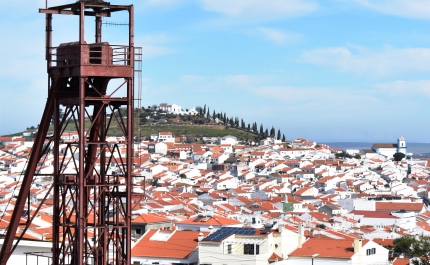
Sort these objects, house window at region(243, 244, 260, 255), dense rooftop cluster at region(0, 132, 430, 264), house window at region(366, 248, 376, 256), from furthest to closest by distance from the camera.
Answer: house window at region(366, 248, 376, 256)
dense rooftop cluster at region(0, 132, 430, 264)
house window at region(243, 244, 260, 255)

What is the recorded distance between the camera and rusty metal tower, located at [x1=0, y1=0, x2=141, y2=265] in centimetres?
1546

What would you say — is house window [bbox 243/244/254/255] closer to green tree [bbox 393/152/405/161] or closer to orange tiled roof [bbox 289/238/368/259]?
orange tiled roof [bbox 289/238/368/259]

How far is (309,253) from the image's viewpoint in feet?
140

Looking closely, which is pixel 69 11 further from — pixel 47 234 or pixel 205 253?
pixel 205 253

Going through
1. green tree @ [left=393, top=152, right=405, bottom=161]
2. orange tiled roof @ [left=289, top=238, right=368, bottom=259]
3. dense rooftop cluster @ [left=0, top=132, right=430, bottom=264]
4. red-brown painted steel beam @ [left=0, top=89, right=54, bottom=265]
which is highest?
red-brown painted steel beam @ [left=0, top=89, right=54, bottom=265]

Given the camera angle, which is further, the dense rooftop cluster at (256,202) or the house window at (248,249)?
the dense rooftop cluster at (256,202)

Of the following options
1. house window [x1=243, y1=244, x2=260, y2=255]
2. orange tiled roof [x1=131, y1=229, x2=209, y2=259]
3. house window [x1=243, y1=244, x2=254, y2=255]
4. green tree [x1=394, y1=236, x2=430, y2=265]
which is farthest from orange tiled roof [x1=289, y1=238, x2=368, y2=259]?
orange tiled roof [x1=131, y1=229, x2=209, y2=259]

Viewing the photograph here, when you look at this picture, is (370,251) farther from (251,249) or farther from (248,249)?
(248,249)

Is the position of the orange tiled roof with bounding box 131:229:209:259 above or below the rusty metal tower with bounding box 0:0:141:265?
below

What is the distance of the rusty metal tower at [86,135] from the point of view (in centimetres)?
1546

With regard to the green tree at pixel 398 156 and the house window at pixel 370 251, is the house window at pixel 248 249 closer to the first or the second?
the house window at pixel 370 251

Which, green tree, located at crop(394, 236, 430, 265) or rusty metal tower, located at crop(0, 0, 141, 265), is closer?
rusty metal tower, located at crop(0, 0, 141, 265)

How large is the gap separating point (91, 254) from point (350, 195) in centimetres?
9532

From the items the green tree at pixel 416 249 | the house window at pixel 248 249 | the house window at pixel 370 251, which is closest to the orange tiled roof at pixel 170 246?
the house window at pixel 248 249
